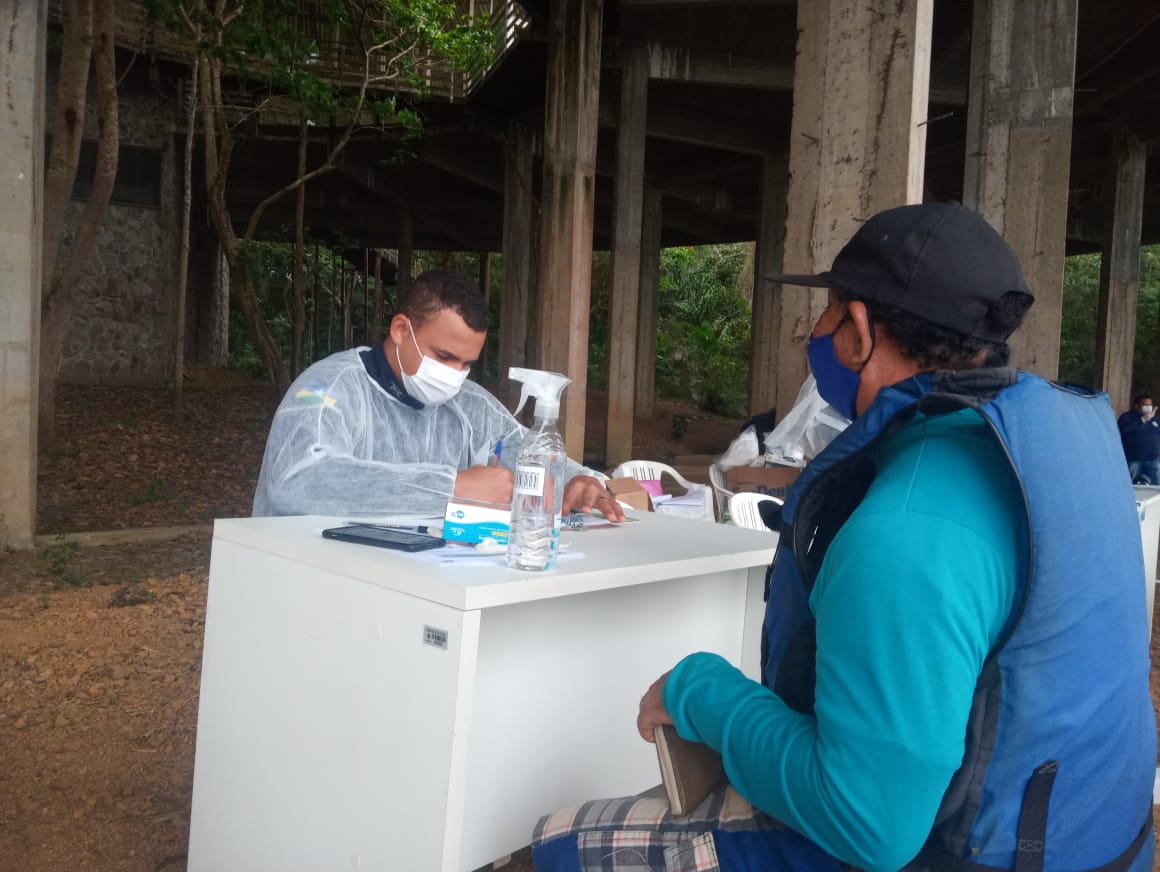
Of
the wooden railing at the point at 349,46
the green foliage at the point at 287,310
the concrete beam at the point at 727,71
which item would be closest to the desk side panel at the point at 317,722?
the wooden railing at the point at 349,46

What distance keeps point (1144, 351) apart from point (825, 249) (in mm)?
25587

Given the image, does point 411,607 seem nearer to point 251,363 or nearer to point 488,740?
point 488,740

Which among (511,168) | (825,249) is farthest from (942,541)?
(511,168)

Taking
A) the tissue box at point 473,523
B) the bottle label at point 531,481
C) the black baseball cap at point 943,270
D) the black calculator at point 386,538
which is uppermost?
the black baseball cap at point 943,270

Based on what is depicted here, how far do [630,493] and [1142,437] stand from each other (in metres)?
8.98

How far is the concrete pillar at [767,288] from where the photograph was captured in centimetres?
1409

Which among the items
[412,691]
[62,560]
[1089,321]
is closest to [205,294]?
[62,560]

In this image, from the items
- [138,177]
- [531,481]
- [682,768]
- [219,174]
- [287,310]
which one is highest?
[138,177]

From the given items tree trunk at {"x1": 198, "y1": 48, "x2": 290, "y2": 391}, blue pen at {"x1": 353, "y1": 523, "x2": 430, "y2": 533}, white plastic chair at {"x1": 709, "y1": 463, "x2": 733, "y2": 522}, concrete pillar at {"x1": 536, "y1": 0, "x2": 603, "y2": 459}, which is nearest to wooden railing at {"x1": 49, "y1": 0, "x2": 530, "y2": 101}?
concrete pillar at {"x1": 536, "y1": 0, "x2": 603, "y2": 459}

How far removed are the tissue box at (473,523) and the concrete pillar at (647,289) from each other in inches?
576

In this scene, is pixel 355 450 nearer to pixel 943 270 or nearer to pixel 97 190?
pixel 943 270

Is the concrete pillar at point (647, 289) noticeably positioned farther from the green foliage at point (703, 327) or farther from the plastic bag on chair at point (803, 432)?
the plastic bag on chair at point (803, 432)

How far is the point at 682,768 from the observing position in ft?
4.21

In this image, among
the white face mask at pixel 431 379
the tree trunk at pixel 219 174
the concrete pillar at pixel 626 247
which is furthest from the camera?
the concrete pillar at pixel 626 247
